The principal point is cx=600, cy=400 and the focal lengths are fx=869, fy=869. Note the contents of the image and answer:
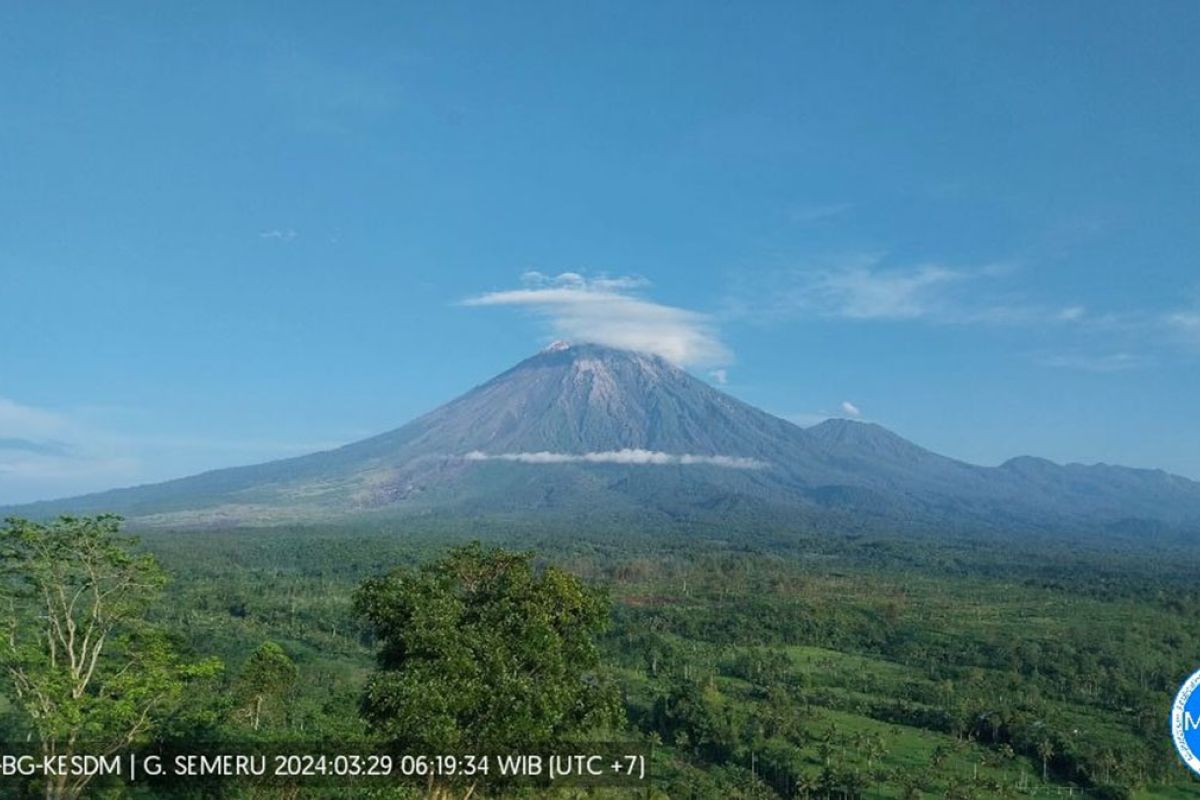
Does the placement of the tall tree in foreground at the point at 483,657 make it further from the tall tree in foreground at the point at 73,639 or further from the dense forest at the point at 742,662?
the tall tree in foreground at the point at 73,639

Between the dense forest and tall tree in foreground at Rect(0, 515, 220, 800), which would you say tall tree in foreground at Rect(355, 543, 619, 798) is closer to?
the dense forest

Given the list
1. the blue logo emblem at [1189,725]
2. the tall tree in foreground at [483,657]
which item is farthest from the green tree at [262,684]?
the blue logo emblem at [1189,725]

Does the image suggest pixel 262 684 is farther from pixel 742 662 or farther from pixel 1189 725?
pixel 742 662

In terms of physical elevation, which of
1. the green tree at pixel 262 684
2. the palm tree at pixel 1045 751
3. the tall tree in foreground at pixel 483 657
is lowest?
the palm tree at pixel 1045 751

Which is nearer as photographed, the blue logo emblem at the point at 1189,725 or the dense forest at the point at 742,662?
the dense forest at the point at 742,662

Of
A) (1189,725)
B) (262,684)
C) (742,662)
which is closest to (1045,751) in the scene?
(742,662)

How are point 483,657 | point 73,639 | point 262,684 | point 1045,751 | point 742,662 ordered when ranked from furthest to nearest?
1. point 742,662
2. point 1045,751
3. point 262,684
4. point 73,639
5. point 483,657

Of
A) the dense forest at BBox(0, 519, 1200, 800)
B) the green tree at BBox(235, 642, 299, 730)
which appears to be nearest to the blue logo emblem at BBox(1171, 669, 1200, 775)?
the dense forest at BBox(0, 519, 1200, 800)

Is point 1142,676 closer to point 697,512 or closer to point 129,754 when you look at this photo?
point 129,754
